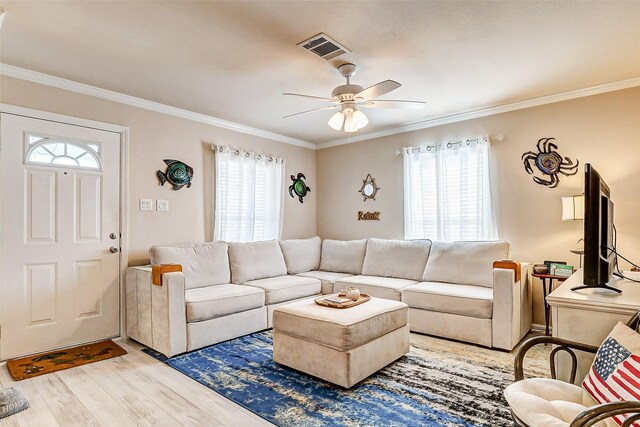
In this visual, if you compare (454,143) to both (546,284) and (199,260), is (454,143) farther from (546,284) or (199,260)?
(199,260)

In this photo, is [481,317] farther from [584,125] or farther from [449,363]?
[584,125]

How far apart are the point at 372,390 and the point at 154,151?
322cm

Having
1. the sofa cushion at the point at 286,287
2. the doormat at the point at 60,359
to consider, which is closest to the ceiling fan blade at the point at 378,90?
the sofa cushion at the point at 286,287

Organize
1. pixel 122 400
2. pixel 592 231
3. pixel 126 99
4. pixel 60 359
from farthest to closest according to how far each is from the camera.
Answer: pixel 126 99, pixel 60 359, pixel 122 400, pixel 592 231

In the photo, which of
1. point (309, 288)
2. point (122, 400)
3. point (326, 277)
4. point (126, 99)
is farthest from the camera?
point (326, 277)

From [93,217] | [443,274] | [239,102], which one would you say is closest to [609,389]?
[443,274]

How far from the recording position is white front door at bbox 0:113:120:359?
291 centimetres

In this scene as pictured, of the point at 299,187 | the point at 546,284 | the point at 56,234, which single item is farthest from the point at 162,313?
the point at 546,284

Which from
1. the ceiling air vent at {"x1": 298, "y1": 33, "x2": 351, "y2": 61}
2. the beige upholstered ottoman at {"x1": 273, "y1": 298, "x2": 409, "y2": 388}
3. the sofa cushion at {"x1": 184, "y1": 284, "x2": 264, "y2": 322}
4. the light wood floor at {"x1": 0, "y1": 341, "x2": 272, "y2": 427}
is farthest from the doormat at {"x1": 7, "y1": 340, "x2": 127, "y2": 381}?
the ceiling air vent at {"x1": 298, "y1": 33, "x2": 351, "y2": 61}

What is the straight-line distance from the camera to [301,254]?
16.0 feet

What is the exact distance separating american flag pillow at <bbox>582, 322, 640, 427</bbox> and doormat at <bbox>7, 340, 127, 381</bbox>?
335 centimetres

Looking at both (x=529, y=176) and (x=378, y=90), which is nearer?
(x=378, y=90)

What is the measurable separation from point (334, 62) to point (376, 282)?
238 centimetres

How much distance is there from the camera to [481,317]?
3189 mm
